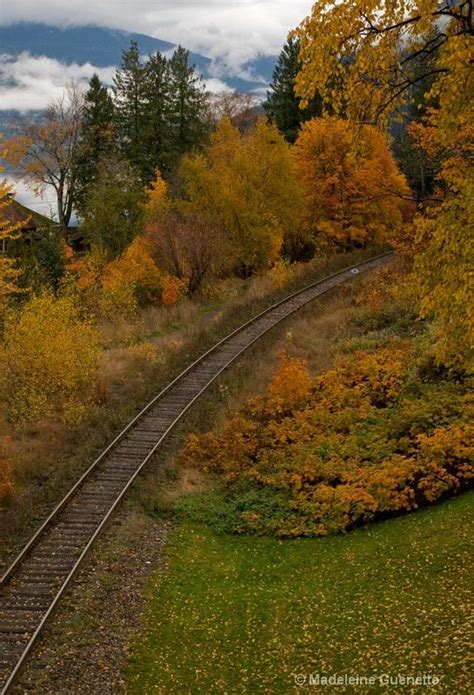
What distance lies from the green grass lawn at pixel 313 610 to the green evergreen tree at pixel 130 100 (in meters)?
52.3

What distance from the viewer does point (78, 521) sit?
16.2 meters

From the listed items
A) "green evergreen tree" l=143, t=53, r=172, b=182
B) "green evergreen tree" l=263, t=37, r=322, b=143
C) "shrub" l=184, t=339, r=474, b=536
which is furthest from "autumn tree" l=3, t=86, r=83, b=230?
"shrub" l=184, t=339, r=474, b=536

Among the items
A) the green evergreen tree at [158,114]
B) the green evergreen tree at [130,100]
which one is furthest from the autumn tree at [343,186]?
the green evergreen tree at [130,100]

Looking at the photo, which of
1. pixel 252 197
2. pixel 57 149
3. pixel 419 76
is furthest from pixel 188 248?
pixel 419 76

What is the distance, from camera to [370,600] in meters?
11.8

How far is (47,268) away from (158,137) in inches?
1052

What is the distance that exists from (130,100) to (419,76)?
57.3m

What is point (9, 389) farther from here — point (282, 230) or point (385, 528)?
point (282, 230)

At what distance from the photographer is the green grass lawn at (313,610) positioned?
10.1 metres

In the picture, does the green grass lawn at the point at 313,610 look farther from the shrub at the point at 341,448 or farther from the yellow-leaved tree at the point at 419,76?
the yellow-leaved tree at the point at 419,76

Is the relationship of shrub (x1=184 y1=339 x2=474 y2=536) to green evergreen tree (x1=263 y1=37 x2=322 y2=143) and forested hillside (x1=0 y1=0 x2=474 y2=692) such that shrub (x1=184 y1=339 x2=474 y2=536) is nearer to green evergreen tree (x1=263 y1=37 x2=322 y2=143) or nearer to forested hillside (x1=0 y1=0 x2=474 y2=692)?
forested hillside (x1=0 y1=0 x2=474 y2=692)

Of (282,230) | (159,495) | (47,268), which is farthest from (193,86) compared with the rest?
(159,495)

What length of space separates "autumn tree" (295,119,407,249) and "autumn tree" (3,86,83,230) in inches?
953

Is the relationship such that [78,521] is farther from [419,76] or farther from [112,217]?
[112,217]
